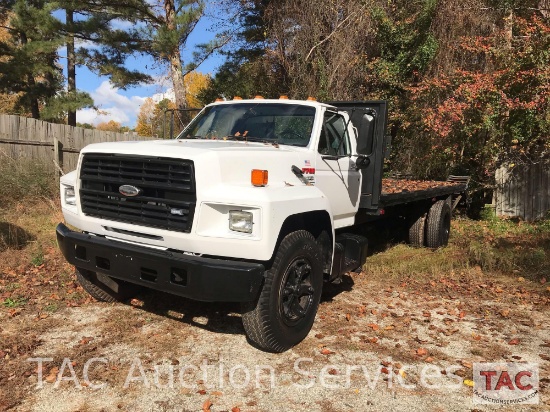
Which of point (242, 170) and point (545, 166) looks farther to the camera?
point (545, 166)

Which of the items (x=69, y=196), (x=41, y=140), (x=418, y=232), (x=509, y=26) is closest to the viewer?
(x=69, y=196)

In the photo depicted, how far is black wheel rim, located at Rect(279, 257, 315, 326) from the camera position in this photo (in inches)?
142

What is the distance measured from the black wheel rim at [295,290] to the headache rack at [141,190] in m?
0.96

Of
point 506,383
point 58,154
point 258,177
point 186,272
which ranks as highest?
point 58,154

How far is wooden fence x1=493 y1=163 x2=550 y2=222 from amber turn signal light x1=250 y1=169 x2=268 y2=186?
411 inches

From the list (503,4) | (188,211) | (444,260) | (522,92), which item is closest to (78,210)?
(188,211)

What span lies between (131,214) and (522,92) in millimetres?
10189

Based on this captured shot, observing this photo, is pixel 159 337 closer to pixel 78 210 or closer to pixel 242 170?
pixel 78 210

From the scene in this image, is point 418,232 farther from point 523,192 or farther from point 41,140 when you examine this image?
point 41,140

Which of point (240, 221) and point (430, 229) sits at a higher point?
point (240, 221)

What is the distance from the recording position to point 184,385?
317 cm

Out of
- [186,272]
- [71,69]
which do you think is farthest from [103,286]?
[71,69]

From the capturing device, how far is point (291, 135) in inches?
175

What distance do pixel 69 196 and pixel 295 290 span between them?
92.7 inches
